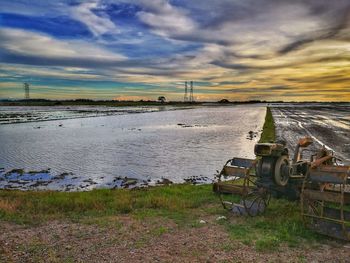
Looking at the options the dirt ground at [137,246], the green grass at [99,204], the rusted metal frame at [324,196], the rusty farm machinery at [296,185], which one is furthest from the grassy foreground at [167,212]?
the rusted metal frame at [324,196]

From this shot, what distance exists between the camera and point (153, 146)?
31.4 meters

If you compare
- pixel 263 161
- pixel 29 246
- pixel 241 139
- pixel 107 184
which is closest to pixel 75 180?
pixel 107 184

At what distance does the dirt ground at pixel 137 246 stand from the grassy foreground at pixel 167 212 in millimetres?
254

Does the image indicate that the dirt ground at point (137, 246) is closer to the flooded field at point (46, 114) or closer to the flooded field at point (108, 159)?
the flooded field at point (108, 159)

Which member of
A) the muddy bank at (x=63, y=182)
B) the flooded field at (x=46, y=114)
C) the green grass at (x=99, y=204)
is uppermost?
the flooded field at (x=46, y=114)

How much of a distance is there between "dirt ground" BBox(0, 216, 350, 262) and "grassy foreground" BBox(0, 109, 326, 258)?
25 centimetres

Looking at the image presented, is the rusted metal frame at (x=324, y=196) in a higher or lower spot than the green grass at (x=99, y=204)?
higher

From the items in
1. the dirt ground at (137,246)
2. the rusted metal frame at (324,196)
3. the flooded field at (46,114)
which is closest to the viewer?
the dirt ground at (137,246)

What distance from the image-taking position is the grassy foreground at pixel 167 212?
8992mm

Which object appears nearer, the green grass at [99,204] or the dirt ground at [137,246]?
the dirt ground at [137,246]

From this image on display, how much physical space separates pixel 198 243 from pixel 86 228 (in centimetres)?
330

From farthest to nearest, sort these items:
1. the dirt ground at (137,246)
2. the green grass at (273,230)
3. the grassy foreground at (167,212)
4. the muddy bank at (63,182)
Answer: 1. the muddy bank at (63,182)
2. the grassy foreground at (167,212)
3. the green grass at (273,230)
4. the dirt ground at (137,246)

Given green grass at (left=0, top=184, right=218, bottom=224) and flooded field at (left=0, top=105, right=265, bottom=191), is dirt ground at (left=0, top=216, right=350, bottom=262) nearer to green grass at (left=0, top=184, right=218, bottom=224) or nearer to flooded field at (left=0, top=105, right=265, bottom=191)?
green grass at (left=0, top=184, right=218, bottom=224)

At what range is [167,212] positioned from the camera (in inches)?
444
